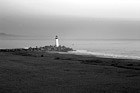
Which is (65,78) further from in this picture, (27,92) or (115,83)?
(27,92)

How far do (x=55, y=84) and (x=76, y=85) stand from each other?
99 cm

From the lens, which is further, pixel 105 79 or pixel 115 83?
pixel 105 79

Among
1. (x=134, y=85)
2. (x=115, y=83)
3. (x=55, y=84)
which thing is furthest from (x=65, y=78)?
(x=134, y=85)

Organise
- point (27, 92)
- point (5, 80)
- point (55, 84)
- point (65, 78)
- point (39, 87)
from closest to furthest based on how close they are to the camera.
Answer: point (27, 92)
point (39, 87)
point (55, 84)
point (5, 80)
point (65, 78)

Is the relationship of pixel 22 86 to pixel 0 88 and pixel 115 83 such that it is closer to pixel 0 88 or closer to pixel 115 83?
pixel 0 88

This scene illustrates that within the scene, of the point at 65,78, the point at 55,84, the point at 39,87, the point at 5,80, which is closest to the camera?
the point at 39,87

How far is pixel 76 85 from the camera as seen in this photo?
475 inches

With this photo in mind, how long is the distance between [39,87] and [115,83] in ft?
12.2

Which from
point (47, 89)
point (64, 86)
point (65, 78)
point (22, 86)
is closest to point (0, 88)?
point (22, 86)

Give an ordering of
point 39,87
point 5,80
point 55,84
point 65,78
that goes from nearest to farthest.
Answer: point 39,87 → point 55,84 → point 5,80 → point 65,78

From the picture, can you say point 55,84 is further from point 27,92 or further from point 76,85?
point 27,92

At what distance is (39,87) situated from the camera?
11.5 meters

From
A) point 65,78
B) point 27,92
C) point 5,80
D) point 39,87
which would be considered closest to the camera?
point 27,92

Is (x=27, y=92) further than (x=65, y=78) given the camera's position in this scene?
No
